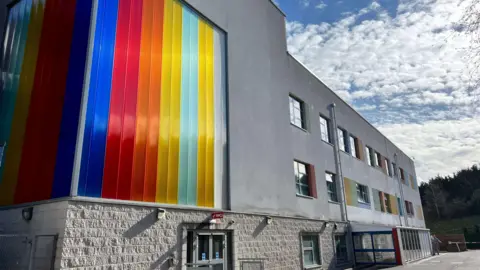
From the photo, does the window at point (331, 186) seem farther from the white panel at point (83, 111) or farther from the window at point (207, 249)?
the white panel at point (83, 111)

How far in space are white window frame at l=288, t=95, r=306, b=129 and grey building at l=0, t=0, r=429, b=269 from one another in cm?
7

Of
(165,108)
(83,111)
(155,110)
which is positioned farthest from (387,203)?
(83,111)

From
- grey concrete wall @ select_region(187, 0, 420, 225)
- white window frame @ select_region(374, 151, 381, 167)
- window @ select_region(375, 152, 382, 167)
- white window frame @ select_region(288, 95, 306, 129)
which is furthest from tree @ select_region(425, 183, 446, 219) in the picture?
white window frame @ select_region(288, 95, 306, 129)

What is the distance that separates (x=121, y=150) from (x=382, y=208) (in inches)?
864

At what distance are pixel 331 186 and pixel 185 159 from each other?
10663 mm

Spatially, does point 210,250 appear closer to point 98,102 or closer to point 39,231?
point 39,231

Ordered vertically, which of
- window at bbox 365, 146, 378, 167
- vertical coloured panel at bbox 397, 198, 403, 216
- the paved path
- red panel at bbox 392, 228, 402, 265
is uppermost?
window at bbox 365, 146, 378, 167

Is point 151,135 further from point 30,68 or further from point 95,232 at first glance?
point 30,68

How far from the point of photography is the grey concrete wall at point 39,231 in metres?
6.59

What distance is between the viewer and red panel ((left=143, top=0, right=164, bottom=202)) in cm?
834

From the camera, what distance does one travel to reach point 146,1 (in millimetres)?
9383

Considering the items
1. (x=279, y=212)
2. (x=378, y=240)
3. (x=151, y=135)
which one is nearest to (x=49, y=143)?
(x=151, y=135)

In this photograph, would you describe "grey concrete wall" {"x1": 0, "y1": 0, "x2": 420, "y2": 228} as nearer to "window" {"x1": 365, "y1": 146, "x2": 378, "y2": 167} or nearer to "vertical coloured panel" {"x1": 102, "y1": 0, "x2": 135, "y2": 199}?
"vertical coloured panel" {"x1": 102, "y1": 0, "x2": 135, "y2": 199}

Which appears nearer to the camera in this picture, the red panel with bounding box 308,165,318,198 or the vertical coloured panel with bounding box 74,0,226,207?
the vertical coloured panel with bounding box 74,0,226,207
